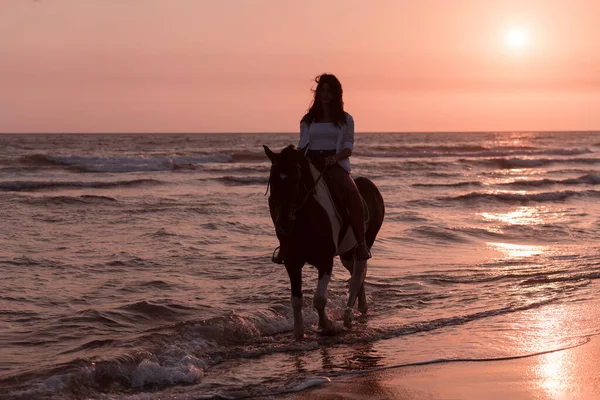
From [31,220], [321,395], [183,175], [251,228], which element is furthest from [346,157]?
[183,175]

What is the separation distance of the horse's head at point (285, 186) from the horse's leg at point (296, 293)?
585mm

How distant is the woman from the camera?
327 inches

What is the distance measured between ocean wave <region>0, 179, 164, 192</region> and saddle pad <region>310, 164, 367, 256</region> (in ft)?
75.4

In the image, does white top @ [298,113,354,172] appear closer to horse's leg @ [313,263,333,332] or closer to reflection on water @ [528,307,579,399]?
horse's leg @ [313,263,333,332]

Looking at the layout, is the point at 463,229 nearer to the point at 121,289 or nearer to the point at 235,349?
the point at 121,289

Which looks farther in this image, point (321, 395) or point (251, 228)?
point (251, 228)

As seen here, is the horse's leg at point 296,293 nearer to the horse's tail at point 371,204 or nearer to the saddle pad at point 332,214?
the saddle pad at point 332,214

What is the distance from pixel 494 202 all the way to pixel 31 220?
14.2 metres

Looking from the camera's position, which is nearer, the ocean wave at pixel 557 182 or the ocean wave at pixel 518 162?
the ocean wave at pixel 557 182

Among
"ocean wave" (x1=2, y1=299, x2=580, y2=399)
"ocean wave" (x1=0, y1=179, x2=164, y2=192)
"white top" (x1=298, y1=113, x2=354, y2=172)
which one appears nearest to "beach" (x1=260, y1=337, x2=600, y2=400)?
"ocean wave" (x1=2, y1=299, x2=580, y2=399)

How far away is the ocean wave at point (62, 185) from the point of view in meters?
30.3

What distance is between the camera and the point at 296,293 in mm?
8297

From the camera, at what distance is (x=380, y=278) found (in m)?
11.9

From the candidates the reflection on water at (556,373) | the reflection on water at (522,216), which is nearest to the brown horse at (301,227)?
the reflection on water at (556,373)
